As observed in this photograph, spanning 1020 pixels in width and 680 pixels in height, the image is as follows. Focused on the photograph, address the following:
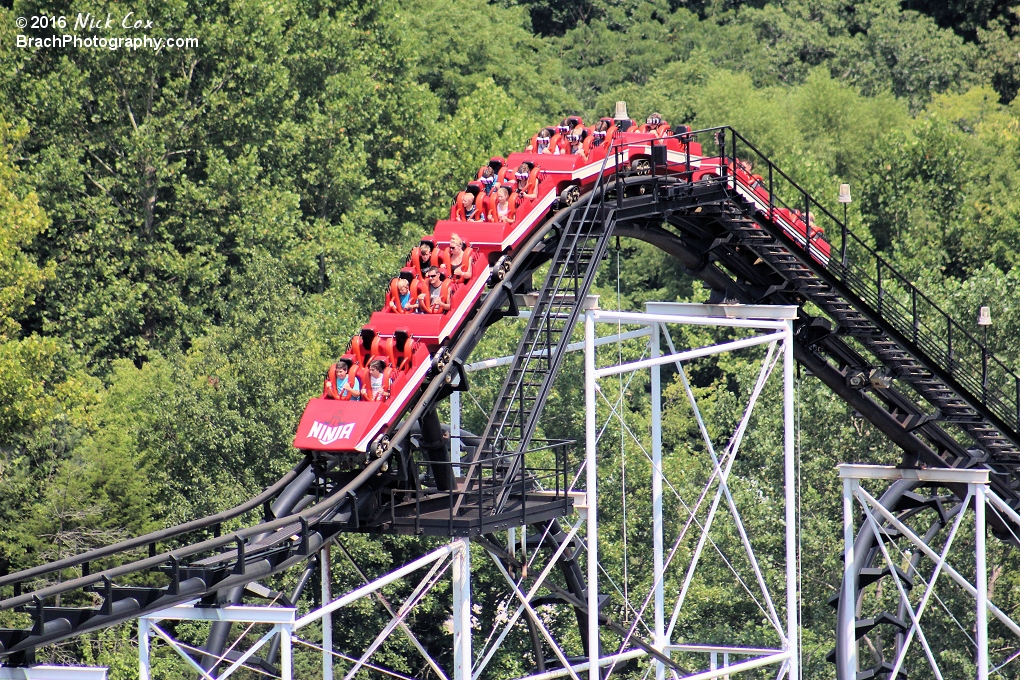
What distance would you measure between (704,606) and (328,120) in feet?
65.9

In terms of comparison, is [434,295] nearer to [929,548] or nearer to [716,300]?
[716,300]

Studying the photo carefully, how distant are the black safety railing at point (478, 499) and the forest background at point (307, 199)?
1458 cm

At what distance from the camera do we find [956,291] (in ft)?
135

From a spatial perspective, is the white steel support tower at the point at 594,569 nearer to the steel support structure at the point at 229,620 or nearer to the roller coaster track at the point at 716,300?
the steel support structure at the point at 229,620

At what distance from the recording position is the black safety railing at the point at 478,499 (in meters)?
23.8

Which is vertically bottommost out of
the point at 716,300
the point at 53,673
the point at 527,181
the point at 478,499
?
the point at 53,673

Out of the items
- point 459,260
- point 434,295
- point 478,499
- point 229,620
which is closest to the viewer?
point 229,620

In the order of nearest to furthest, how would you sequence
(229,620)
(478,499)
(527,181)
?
(229,620), (478,499), (527,181)

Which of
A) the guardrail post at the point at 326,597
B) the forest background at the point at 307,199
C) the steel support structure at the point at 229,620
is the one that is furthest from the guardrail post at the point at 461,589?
the forest background at the point at 307,199

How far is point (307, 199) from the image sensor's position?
54469mm

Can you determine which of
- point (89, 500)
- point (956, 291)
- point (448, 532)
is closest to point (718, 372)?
point (956, 291)

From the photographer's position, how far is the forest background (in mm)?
40469

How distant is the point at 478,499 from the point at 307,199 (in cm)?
3110

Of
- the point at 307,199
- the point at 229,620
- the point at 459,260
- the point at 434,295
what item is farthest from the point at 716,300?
the point at 307,199
